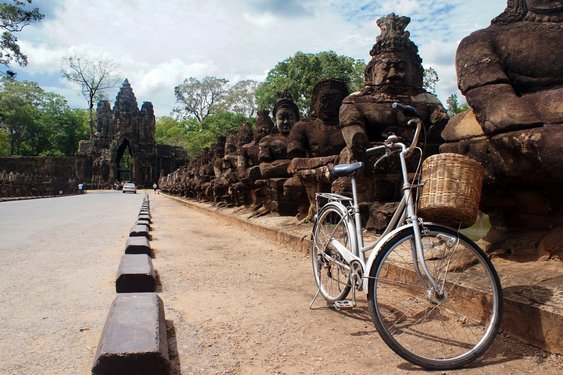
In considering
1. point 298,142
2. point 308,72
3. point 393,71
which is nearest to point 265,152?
point 298,142

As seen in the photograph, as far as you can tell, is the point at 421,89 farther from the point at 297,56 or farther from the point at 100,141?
the point at 100,141

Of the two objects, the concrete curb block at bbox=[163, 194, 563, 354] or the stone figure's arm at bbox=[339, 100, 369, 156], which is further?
the stone figure's arm at bbox=[339, 100, 369, 156]

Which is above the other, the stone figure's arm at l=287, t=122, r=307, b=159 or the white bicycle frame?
the stone figure's arm at l=287, t=122, r=307, b=159

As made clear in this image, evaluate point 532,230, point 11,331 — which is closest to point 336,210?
point 532,230

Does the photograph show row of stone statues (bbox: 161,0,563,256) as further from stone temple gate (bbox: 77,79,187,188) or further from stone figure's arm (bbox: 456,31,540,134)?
stone temple gate (bbox: 77,79,187,188)

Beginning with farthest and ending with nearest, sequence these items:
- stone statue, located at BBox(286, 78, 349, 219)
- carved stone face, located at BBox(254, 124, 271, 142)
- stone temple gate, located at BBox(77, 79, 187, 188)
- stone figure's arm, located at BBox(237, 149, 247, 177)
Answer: stone temple gate, located at BBox(77, 79, 187, 188)
carved stone face, located at BBox(254, 124, 271, 142)
stone figure's arm, located at BBox(237, 149, 247, 177)
stone statue, located at BBox(286, 78, 349, 219)

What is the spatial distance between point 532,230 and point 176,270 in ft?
10.6

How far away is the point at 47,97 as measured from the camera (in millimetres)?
65500

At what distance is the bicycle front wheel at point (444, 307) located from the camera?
2.29 m

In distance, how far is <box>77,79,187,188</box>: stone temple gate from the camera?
187 feet

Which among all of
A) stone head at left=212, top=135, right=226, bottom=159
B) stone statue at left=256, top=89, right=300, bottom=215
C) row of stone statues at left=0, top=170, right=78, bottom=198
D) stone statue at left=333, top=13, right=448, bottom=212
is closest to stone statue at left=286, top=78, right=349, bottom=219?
stone statue at left=256, top=89, right=300, bottom=215

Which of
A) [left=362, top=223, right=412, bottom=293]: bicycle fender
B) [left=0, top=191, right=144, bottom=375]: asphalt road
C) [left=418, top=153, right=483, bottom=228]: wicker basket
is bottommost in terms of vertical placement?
[left=0, top=191, right=144, bottom=375]: asphalt road

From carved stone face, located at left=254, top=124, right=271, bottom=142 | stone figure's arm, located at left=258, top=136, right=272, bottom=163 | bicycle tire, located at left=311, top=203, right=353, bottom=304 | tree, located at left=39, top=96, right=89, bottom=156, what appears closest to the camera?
bicycle tire, located at left=311, top=203, right=353, bottom=304

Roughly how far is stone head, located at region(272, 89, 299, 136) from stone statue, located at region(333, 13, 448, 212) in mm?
3437
